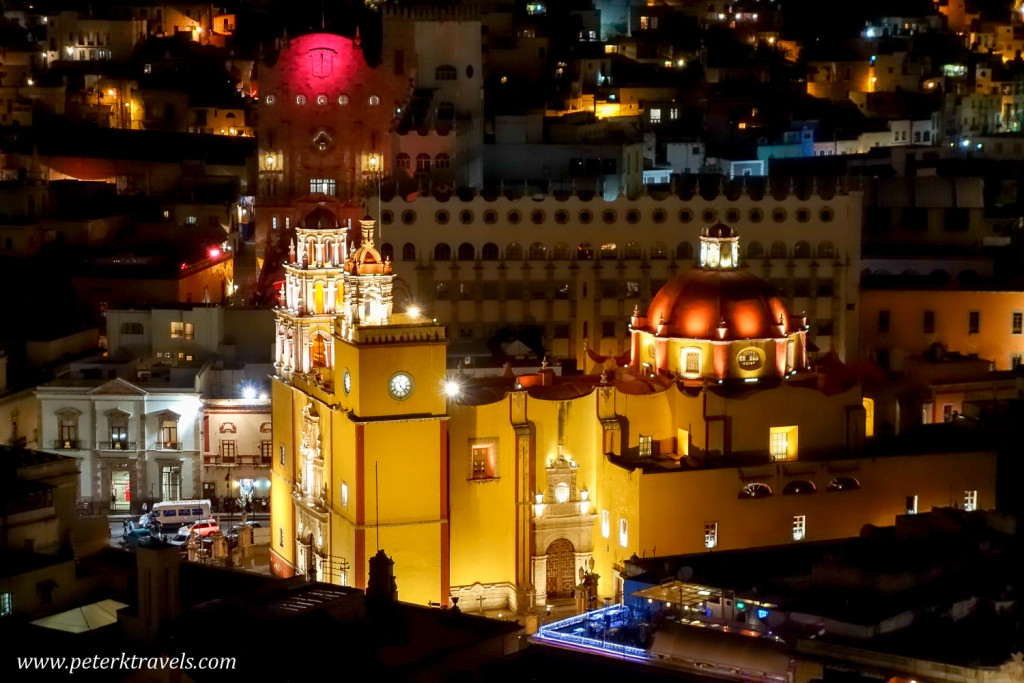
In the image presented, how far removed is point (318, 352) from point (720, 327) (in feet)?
44.3

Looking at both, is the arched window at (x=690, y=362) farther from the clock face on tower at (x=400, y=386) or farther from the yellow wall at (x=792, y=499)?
the clock face on tower at (x=400, y=386)

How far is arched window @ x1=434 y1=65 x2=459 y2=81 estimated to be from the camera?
97125 mm

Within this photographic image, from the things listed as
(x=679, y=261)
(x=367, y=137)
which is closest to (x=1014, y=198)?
(x=679, y=261)

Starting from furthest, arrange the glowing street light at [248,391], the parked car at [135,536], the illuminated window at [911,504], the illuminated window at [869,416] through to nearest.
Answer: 1. the glowing street light at [248,391]
2. the illuminated window at [869,416]
3. the parked car at [135,536]
4. the illuminated window at [911,504]

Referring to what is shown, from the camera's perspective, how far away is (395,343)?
216ft

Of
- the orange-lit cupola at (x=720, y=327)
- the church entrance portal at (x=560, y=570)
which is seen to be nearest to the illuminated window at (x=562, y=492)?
the church entrance portal at (x=560, y=570)

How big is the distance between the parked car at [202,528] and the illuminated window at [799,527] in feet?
67.9

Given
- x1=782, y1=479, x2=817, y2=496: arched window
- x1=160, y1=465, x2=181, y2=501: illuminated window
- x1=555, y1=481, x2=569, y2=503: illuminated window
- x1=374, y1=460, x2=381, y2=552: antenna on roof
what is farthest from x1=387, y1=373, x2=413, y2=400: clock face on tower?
x1=160, y1=465, x2=181, y2=501: illuminated window

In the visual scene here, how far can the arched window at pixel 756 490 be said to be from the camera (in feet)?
225

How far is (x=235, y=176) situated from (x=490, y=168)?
20899mm

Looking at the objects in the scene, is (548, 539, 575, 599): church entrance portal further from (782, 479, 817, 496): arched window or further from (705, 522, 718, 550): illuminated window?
(782, 479, 817, 496): arched window

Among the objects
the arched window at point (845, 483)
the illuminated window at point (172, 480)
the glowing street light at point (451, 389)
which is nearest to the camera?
the glowing street light at point (451, 389)

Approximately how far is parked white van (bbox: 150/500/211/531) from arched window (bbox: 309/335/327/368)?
9251mm

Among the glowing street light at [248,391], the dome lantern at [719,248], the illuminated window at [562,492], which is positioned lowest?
the illuminated window at [562,492]
